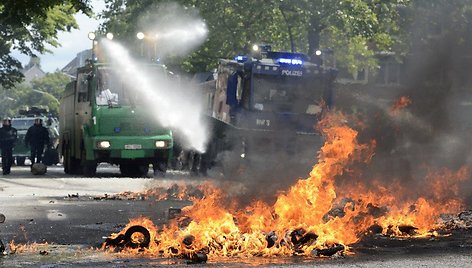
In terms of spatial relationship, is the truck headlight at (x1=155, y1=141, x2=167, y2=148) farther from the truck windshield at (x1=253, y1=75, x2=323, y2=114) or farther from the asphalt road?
the asphalt road

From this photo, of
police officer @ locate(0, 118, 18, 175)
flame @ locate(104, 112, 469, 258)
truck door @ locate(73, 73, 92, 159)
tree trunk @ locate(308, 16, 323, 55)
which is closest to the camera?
flame @ locate(104, 112, 469, 258)

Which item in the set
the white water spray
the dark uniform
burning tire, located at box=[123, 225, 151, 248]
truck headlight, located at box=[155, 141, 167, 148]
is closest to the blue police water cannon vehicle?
truck headlight, located at box=[155, 141, 167, 148]

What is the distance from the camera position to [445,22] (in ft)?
85.8

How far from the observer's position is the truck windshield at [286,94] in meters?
28.1

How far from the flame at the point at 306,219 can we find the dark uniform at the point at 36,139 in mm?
18542

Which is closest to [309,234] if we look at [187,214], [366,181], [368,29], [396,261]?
[396,261]

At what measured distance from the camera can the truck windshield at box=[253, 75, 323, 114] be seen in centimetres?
2806

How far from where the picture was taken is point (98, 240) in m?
12.4

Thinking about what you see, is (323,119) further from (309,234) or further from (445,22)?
(309,234)

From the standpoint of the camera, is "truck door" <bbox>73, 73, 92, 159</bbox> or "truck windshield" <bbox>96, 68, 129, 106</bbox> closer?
"truck windshield" <bbox>96, 68, 129, 106</bbox>

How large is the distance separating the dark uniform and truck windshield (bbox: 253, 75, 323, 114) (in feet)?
30.6

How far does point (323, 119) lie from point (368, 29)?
21152 millimetres

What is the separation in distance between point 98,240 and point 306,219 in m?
2.45

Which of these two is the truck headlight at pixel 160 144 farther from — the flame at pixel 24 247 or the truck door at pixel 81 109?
the flame at pixel 24 247
